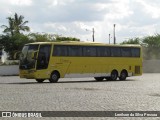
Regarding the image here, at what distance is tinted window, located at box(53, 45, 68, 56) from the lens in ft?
114

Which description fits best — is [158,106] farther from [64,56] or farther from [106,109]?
[64,56]

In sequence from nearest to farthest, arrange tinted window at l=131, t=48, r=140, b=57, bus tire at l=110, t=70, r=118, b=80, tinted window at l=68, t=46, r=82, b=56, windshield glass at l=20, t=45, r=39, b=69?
windshield glass at l=20, t=45, r=39, b=69, tinted window at l=68, t=46, r=82, b=56, bus tire at l=110, t=70, r=118, b=80, tinted window at l=131, t=48, r=140, b=57

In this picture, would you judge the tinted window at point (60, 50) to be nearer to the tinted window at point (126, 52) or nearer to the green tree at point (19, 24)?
the tinted window at point (126, 52)

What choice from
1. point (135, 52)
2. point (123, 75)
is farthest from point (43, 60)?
point (135, 52)

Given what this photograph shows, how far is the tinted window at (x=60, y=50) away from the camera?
34.7m

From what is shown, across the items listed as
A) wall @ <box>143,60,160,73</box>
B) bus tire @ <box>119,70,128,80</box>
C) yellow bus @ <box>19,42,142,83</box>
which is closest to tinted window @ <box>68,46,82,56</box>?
yellow bus @ <box>19,42,142,83</box>


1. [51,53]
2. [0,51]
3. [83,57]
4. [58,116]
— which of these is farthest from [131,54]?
[0,51]

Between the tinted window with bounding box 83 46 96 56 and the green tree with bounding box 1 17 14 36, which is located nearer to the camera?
the tinted window with bounding box 83 46 96 56

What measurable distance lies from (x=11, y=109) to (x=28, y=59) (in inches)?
799

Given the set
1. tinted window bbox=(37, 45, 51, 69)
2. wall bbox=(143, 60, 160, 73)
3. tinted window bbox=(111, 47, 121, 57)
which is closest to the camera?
tinted window bbox=(37, 45, 51, 69)

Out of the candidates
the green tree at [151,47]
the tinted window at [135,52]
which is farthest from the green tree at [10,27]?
the tinted window at [135,52]

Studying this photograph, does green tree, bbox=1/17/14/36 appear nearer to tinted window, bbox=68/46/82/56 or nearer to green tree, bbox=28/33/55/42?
green tree, bbox=28/33/55/42

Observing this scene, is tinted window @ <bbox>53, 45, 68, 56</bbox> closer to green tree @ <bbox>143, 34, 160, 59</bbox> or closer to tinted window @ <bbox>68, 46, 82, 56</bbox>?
tinted window @ <bbox>68, 46, 82, 56</bbox>

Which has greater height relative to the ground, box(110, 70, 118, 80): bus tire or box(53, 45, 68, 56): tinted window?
box(53, 45, 68, 56): tinted window
